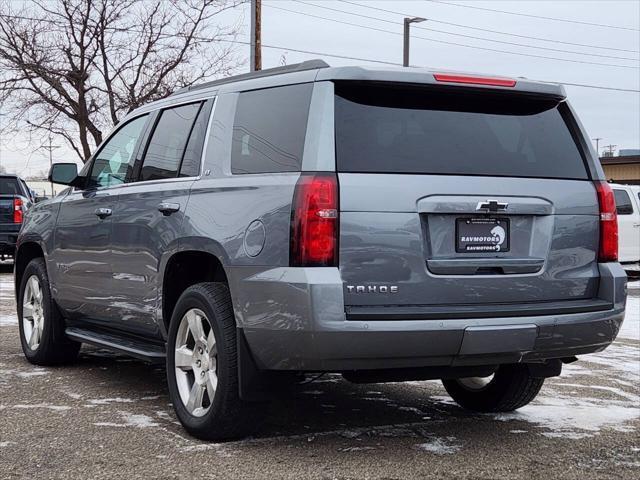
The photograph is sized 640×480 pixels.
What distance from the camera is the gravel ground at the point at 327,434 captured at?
441 cm

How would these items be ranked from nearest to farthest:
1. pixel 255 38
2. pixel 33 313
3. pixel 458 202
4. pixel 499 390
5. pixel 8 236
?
pixel 458 202, pixel 499 390, pixel 33 313, pixel 8 236, pixel 255 38

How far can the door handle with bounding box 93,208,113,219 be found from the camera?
240 inches

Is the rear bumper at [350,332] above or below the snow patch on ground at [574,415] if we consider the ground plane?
above

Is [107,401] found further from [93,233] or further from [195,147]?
[195,147]

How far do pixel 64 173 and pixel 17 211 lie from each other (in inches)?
419

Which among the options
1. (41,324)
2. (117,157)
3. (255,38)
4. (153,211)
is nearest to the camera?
(153,211)

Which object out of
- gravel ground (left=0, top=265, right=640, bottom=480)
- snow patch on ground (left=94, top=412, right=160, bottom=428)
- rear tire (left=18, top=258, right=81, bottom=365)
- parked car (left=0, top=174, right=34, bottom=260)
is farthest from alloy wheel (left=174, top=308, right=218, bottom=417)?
parked car (left=0, top=174, right=34, bottom=260)

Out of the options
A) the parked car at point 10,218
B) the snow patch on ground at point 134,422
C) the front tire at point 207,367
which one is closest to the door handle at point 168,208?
the front tire at point 207,367

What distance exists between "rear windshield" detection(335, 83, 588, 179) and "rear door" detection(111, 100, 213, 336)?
114 centimetres

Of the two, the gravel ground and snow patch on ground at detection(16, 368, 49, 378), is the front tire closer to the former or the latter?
the gravel ground

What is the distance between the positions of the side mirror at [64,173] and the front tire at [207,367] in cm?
221

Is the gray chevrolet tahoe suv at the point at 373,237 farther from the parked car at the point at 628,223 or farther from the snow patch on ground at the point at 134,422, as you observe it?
the parked car at the point at 628,223

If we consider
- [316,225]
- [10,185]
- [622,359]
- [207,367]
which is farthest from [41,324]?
[10,185]

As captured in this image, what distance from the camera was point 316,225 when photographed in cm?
421
